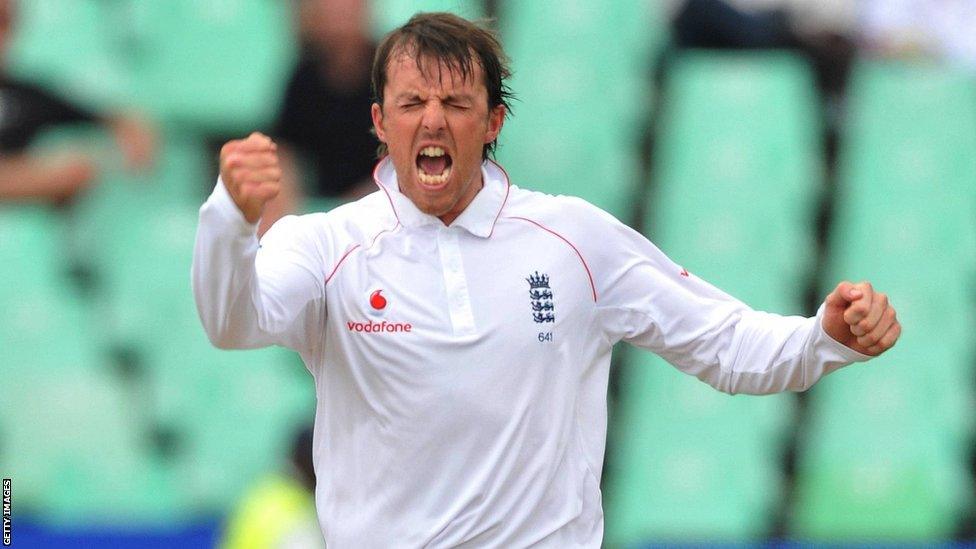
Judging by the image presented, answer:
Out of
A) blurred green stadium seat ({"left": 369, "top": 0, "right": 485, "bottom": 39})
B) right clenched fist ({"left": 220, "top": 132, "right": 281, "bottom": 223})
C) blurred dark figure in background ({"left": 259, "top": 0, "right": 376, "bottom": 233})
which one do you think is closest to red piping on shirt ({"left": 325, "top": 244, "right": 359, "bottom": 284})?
right clenched fist ({"left": 220, "top": 132, "right": 281, "bottom": 223})

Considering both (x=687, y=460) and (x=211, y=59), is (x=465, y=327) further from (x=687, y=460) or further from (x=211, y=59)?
(x=211, y=59)

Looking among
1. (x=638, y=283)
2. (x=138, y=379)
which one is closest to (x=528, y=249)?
(x=638, y=283)

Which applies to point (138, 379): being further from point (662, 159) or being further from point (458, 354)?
point (458, 354)

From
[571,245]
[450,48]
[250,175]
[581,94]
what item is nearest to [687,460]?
[581,94]

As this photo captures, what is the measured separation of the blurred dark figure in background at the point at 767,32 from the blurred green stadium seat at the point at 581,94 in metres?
0.21

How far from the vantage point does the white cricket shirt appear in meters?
4.01

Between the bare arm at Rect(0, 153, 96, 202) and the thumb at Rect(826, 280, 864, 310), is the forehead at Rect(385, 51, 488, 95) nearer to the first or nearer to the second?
the thumb at Rect(826, 280, 864, 310)

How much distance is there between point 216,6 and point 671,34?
2.36 m

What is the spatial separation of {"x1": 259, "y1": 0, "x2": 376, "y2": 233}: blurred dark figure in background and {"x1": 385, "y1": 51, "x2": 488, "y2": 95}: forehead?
3.96 meters

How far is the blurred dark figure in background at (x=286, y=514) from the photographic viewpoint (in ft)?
20.9

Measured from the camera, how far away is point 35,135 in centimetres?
843

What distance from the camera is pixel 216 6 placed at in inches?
346

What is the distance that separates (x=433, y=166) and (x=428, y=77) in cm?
22

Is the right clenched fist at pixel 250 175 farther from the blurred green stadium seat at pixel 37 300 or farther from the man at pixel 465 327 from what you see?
the blurred green stadium seat at pixel 37 300
